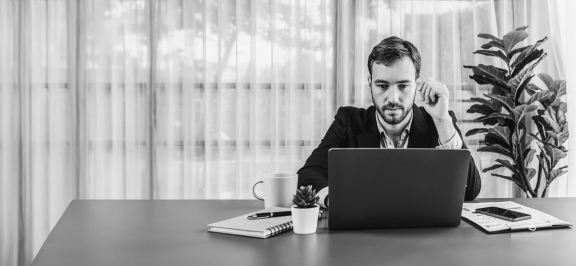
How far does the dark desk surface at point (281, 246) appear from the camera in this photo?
42.3 inches

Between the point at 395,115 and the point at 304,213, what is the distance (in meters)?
1.14

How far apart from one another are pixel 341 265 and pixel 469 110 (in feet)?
7.54

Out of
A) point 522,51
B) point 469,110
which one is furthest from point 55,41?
point 522,51

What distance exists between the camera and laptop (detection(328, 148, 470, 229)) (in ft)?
4.11

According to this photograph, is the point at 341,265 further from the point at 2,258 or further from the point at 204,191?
the point at 2,258

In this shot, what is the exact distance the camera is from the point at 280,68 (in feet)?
10.6

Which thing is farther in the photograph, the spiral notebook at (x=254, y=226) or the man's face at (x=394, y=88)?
the man's face at (x=394, y=88)

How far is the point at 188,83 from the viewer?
10.5ft

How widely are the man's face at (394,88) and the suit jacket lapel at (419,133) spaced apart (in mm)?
57

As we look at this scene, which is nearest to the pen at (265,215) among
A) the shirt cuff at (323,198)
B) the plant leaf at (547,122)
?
the shirt cuff at (323,198)

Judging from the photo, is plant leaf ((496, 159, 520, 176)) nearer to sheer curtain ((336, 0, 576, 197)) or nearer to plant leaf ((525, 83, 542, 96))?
sheer curtain ((336, 0, 576, 197))

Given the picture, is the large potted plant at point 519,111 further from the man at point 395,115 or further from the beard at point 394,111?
the beard at point 394,111

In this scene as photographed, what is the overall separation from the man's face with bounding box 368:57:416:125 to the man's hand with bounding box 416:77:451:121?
0.19 m

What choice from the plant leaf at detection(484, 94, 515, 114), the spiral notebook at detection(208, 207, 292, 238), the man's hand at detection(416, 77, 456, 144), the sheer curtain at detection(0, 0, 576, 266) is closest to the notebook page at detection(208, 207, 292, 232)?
the spiral notebook at detection(208, 207, 292, 238)
